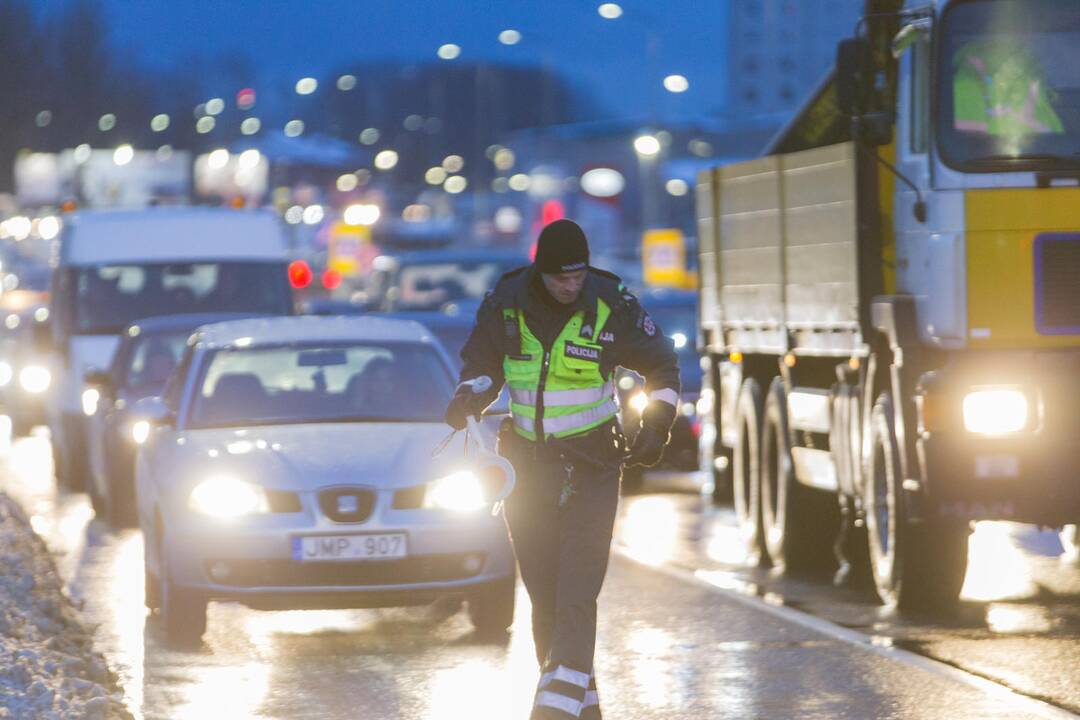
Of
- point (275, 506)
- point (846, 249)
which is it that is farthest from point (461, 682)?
point (846, 249)

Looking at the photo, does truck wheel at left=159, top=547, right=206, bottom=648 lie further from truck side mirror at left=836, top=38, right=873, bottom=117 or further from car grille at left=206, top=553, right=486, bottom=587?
truck side mirror at left=836, top=38, right=873, bottom=117

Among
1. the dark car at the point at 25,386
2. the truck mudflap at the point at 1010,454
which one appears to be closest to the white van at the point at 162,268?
the dark car at the point at 25,386

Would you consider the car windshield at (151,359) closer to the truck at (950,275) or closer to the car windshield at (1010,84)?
the truck at (950,275)

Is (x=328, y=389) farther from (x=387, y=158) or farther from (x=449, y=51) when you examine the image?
(x=387, y=158)

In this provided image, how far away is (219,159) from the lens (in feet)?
333

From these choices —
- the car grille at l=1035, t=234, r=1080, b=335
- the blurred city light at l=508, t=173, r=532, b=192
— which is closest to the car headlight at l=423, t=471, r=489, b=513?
the car grille at l=1035, t=234, r=1080, b=335

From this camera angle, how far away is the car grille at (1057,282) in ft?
38.5

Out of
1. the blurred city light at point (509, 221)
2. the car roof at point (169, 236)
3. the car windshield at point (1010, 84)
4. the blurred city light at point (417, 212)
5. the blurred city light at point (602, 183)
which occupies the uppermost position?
the blurred city light at point (417, 212)

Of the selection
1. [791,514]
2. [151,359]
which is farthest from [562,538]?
[151,359]

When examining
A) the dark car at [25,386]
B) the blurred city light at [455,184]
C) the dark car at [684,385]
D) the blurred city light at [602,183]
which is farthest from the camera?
the blurred city light at [455,184]

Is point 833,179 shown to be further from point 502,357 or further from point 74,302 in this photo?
point 74,302

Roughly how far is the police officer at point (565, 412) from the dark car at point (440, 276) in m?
21.1

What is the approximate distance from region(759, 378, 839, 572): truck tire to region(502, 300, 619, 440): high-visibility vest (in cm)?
651

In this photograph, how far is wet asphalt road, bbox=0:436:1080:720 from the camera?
950cm
